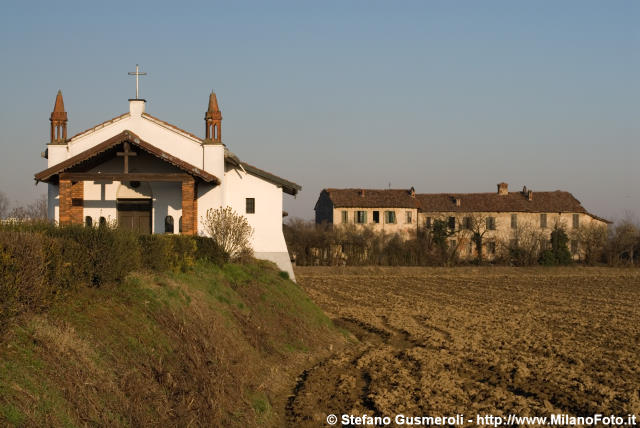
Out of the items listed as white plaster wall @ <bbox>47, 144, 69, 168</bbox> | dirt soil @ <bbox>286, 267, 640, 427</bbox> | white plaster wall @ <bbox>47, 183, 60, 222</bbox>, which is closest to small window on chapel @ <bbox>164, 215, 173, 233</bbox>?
white plaster wall @ <bbox>47, 183, 60, 222</bbox>

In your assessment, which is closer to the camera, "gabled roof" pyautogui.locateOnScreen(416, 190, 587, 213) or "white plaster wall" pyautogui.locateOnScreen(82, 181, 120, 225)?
"white plaster wall" pyautogui.locateOnScreen(82, 181, 120, 225)

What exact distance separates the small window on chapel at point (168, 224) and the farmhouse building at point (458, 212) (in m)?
41.0

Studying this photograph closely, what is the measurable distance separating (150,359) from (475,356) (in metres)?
8.57

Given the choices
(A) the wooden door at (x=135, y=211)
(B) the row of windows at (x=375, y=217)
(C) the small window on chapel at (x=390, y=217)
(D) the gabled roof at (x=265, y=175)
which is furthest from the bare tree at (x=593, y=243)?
(A) the wooden door at (x=135, y=211)

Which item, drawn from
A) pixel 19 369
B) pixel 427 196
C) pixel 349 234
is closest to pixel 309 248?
pixel 349 234

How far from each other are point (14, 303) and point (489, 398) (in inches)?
305

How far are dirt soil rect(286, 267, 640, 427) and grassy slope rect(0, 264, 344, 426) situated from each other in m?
0.97

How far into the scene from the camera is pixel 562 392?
39.7 ft

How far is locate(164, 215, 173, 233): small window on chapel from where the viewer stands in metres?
27.5

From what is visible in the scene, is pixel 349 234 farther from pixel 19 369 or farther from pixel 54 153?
pixel 19 369

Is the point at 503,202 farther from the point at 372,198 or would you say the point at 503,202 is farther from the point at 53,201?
the point at 53,201

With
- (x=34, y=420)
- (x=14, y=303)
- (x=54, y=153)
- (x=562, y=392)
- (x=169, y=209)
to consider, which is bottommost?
(x=562, y=392)

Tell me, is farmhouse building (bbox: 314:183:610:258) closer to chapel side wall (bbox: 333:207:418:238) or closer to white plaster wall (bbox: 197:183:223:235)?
chapel side wall (bbox: 333:207:418:238)

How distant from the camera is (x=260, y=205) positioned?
2984 centimetres
